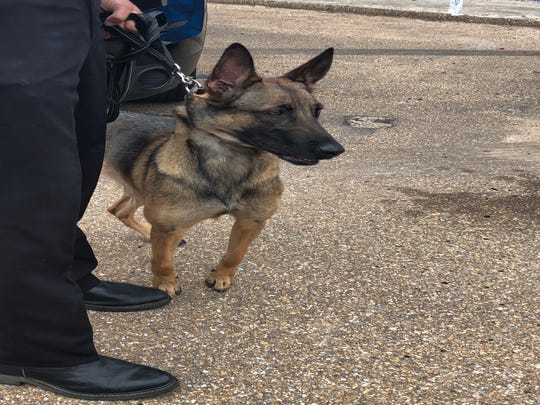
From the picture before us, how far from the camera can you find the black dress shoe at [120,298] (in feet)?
10.8

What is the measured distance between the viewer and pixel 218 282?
3.60 meters

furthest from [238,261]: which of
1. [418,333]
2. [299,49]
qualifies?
[299,49]

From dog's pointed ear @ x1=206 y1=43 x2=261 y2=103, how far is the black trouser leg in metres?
0.72

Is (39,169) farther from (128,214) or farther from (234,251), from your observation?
(128,214)

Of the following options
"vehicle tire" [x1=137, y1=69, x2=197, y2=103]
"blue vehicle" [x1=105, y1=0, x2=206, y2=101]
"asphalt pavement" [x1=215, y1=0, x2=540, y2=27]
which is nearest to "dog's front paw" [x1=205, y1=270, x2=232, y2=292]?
"blue vehicle" [x1=105, y1=0, x2=206, y2=101]

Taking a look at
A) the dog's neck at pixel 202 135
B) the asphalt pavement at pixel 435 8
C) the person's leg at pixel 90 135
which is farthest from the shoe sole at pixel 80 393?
the asphalt pavement at pixel 435 8

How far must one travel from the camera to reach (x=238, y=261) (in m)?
3.55

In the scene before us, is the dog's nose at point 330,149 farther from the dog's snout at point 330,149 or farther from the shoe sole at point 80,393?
the shoe sole at point 80,393

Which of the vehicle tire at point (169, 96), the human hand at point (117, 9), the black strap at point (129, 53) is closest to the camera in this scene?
the human hand at point (117, 9)

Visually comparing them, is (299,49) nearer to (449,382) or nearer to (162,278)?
(162,278)

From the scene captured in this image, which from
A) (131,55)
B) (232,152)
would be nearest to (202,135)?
(232,152)

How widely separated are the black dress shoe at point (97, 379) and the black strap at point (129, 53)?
3.89ft

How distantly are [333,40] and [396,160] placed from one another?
475cm

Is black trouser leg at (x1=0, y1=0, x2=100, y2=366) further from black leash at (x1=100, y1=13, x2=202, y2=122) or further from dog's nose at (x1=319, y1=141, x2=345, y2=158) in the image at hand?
dog's nose at (x1=319, y1=141, x2=345, y2=158)
